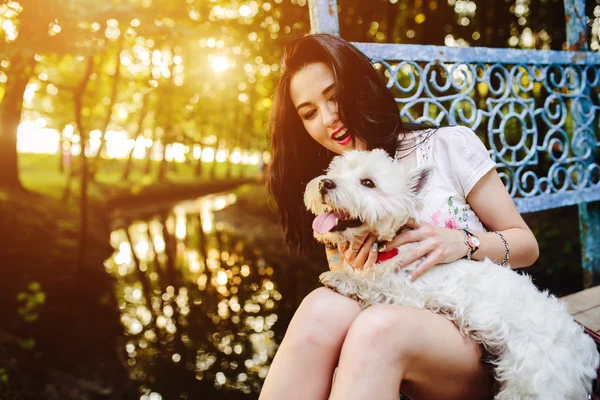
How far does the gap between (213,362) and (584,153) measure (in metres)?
4.28

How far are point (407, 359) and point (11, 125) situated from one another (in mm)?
10858

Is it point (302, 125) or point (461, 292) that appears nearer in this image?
point (461, 292)

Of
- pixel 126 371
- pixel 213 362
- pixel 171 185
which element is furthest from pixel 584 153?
pixel 171 185

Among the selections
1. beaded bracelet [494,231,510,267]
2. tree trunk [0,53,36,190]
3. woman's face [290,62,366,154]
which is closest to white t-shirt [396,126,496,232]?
beaded bracelet [494,231,510,267]

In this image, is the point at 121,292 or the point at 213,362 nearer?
the point at 213,362

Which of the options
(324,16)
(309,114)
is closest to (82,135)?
(324,16)

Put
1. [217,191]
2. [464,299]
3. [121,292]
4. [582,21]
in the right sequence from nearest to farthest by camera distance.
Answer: [464,299], [582,21], [121,292], [217,191]

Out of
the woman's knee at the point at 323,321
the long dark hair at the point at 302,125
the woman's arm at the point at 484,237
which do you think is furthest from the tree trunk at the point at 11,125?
the woman's arm at the point at 484,237

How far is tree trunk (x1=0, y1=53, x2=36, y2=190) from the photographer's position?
31.0ft

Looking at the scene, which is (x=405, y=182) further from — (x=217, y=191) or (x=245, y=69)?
(x=217, y=191)

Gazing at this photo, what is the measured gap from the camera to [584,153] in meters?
3.97

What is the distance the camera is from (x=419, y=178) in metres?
1.79

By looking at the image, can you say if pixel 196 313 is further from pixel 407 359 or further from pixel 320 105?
pixel 407 359

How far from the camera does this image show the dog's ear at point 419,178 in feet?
5.86
